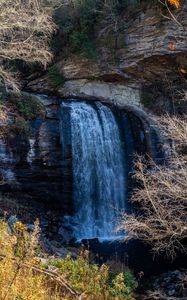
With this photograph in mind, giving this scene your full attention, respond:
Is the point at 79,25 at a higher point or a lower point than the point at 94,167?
higher

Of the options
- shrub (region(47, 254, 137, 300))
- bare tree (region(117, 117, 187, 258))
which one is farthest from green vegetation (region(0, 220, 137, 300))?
bare tree (region(117, 117, 187, 258))

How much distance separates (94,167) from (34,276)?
31.9ft

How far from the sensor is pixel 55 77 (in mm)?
15531

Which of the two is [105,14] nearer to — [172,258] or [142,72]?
[142,72]

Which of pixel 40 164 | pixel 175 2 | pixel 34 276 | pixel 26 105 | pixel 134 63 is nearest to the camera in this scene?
pixel 34 276

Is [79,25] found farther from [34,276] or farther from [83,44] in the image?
[34,276]

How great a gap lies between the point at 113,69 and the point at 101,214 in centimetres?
537

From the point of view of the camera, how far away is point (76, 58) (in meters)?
15.7

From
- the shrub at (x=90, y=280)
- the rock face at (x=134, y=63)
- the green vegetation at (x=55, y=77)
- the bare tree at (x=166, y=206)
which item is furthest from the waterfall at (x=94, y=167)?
the shrub at (x=90, y=280)

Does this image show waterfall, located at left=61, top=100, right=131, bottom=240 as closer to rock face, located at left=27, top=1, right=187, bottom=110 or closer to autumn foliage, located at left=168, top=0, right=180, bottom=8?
rock face, located at left=27, top=1, right=187, bottom=110

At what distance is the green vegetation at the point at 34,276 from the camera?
372cm

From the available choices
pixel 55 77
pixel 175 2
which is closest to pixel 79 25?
pixel 55 77

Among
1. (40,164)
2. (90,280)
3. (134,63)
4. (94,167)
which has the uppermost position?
(134,63)

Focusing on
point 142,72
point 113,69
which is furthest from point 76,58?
point 142,72
